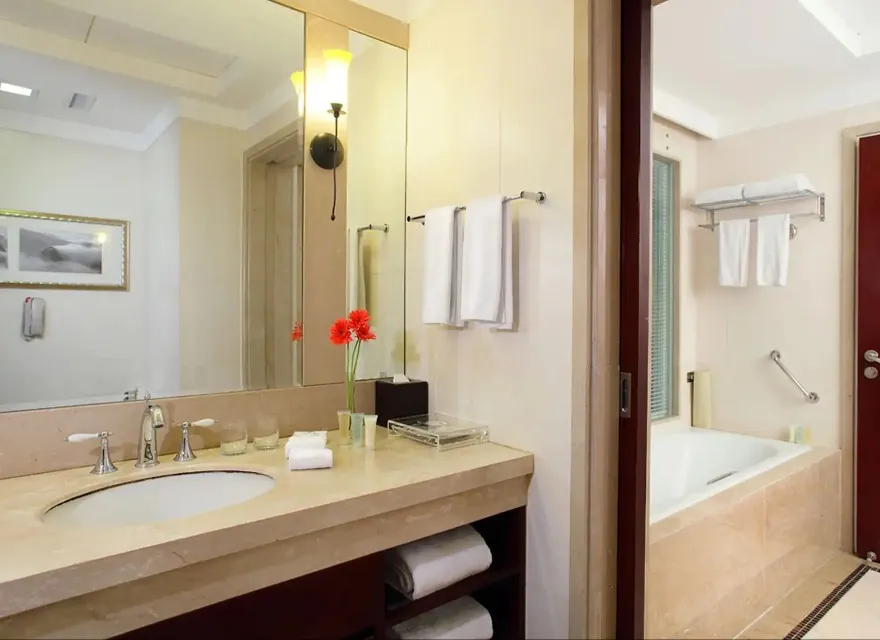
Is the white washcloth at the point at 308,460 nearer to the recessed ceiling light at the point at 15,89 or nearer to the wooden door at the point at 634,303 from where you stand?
the wooden door at the point at 634,303

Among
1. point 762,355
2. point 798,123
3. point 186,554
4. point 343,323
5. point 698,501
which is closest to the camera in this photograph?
point 186,554

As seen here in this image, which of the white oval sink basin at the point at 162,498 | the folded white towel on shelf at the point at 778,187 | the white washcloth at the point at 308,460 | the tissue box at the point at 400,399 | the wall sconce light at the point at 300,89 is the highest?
the wall sconce light at the point at 300,89

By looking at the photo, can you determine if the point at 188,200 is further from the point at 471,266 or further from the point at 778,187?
the point at 778,187

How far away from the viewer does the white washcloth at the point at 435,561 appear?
1227 mm

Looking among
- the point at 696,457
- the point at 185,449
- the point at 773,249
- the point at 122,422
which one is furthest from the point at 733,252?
the point at 122,422

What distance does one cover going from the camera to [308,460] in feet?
4.11

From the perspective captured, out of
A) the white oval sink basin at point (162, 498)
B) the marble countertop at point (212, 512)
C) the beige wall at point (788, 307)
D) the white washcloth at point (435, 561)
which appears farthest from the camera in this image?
the beige wall at point (788, 307)

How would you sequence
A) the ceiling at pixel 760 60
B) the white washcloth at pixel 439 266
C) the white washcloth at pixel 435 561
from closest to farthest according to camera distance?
the white washcloth at pixel 435 561, the white washcloth at pixel 439 266, the ceiling at pixel 760 60

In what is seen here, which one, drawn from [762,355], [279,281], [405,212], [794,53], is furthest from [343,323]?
[762,355]

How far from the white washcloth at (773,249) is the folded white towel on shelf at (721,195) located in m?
0.16

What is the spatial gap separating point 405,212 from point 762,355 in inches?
80.4

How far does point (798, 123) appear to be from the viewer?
8.29 ft

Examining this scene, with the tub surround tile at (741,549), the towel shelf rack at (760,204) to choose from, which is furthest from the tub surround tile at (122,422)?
the towel shelf rack at (760,204)

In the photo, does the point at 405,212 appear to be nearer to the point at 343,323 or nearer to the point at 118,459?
the point at 343,323
